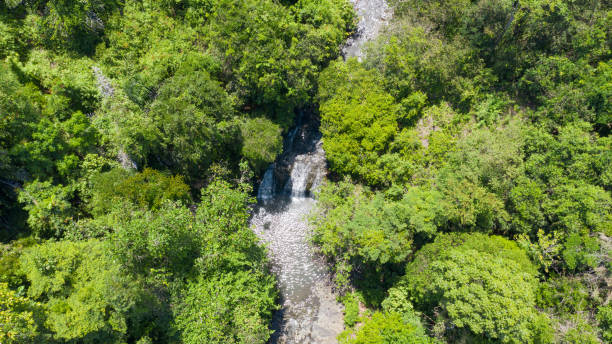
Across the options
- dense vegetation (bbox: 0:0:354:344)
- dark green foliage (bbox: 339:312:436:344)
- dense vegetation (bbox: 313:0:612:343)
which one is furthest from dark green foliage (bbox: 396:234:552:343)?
dense vegetation (bbox: 0:0:354:344)

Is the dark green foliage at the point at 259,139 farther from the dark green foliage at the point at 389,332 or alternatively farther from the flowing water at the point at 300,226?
the dark green foliage at the point at 389,332

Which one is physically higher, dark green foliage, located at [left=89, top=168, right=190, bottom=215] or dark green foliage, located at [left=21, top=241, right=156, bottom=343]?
dark green foliage, located at [left=89, top=168, right=190, bottom=215]

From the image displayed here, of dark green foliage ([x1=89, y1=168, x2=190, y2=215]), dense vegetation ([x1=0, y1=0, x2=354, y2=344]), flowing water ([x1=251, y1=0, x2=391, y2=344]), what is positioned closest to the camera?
dense vegetation ([x1=0, y1=0, x2=354, y2=344])

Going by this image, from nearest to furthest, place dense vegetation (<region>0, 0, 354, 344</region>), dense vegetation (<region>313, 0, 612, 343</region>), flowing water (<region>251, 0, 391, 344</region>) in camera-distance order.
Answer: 1. dense vegetation (<region>0, 0, 354, 344</region>)
2. dense vegetation (<region>313, 0, 612, 343</region>)
3. flowing water (<region>251, 0, 391, 344</region>)

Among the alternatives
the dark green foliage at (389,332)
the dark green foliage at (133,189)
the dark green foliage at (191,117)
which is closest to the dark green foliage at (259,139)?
the dark green foliage at (191,117)

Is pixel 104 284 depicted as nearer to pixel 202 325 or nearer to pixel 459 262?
pixel 202 325

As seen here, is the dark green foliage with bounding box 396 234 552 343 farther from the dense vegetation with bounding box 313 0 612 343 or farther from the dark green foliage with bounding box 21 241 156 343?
the dark green foliage with bounding box 21 241 156 343
